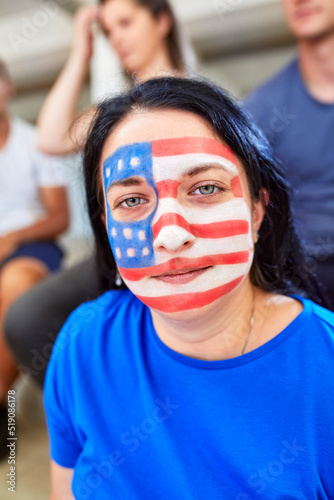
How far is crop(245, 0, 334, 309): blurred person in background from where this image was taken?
1.36 metres

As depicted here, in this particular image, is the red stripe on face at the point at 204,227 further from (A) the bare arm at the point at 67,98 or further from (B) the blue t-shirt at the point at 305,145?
(A) the bare arm at the point at 67,98

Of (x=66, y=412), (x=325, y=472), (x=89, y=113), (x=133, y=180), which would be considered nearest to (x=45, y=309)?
(x=66, y=412)

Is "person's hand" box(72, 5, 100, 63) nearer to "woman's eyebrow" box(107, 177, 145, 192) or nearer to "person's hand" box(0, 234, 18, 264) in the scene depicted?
"person's hand" box(0, 234, 18, 264)

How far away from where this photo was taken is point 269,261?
2.93 ft

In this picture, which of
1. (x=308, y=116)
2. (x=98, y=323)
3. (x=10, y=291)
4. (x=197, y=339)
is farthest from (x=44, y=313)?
(x=308, y=116)

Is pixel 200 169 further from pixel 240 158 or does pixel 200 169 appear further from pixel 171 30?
pixel 171 30

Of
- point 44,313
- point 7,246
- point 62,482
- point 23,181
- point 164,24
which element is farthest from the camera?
point 23,181

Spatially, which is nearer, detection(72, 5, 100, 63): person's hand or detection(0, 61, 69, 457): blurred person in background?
detection(72, 5, 100, 63): person's hand

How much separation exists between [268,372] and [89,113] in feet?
1.97

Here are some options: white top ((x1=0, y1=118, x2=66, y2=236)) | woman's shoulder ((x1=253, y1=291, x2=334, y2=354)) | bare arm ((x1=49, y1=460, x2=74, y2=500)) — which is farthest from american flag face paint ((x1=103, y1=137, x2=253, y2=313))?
white top ((x1=0, y1=118, x2=66, y2=236))

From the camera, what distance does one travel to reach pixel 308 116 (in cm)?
142

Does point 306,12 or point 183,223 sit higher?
point 306,12

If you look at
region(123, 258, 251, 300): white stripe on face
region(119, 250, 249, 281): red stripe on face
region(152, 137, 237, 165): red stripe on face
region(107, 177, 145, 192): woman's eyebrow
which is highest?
region(152, 137, 237, 165): red stripe on face

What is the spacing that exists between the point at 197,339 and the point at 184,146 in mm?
311
